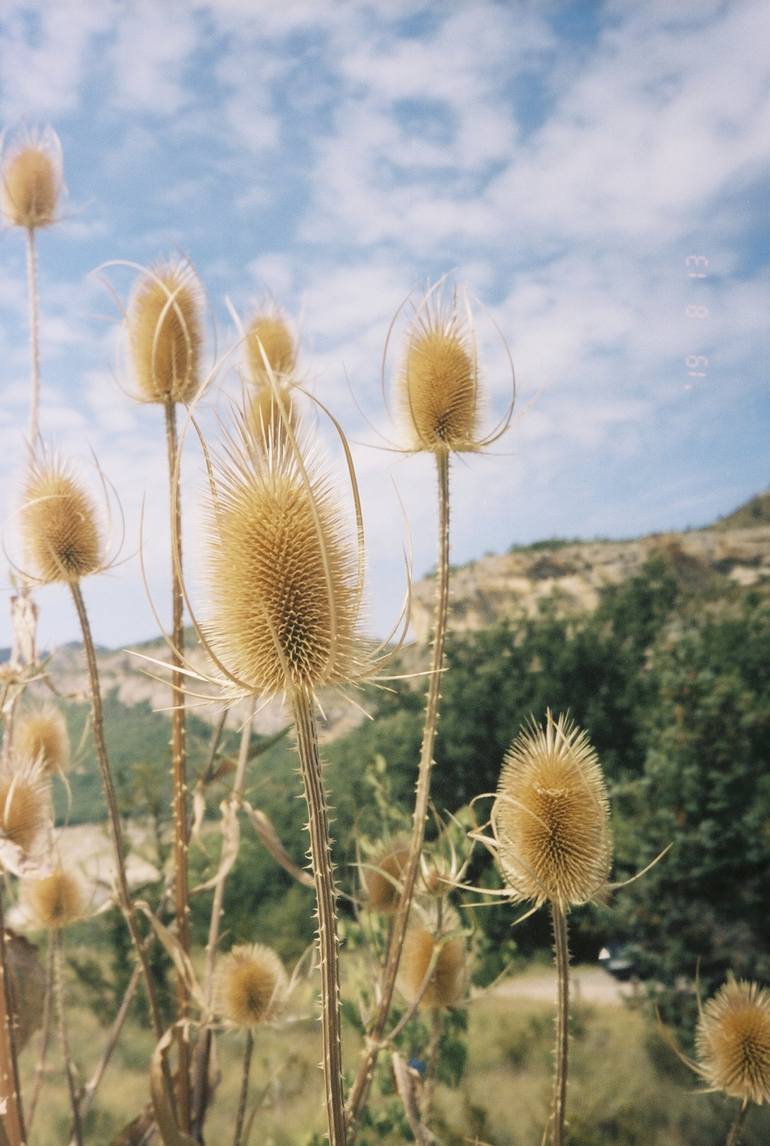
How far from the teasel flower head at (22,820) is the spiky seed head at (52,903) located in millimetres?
787

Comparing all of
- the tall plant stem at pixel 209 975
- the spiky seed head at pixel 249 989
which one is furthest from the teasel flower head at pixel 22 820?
the spiky seed head at pixel 249 989

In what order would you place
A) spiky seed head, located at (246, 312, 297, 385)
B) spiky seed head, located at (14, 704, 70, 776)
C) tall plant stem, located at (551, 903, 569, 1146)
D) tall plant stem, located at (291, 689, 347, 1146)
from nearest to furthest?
tall plant stem, located at (291, 689, 347, 1146), tall plant stem, located at (551, 903, 569, 1146), spiky seed head, located at (246, 312, 297, 385), spiky seed head, located at (14, 704, 70, 776)

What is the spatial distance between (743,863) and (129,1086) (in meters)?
7.89

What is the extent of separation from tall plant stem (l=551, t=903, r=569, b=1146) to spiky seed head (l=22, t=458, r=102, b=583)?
182 centimetres

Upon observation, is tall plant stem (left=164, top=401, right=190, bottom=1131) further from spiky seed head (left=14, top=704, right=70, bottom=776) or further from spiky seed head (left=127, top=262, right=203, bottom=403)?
spiky seed head (left=14, top=704, right=70, bottom=776)

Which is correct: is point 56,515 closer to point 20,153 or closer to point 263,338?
point 263,338

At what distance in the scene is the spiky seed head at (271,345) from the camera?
3242mm

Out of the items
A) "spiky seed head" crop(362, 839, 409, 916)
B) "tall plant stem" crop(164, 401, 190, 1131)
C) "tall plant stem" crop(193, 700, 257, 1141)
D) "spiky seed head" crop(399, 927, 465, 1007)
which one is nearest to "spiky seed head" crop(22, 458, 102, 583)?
"tall plant stem" crop(164, 401, 190, 1131)

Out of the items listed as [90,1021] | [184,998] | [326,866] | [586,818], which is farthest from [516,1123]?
[326,866]

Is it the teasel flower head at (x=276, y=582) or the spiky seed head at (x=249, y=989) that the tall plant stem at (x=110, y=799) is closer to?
the spiky seed head at (x=249, y=989)

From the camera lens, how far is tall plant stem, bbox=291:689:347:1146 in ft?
5.03

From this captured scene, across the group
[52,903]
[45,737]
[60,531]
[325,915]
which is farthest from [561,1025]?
[45,737]

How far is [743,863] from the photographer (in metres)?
11.6

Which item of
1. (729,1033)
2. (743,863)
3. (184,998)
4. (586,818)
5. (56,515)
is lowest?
(743,863)
